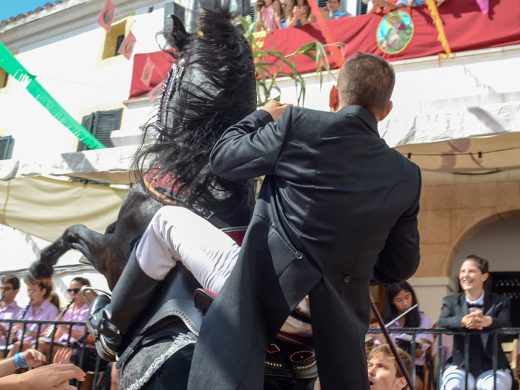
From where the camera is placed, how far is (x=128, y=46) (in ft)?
53.2

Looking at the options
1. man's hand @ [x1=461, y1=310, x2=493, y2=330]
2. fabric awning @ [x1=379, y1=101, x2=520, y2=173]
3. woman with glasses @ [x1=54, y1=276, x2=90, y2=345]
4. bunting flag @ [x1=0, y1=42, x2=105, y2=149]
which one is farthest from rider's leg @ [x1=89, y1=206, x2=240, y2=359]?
bunting flag @ [x1=0, y1=42, x2=105, y2=149]

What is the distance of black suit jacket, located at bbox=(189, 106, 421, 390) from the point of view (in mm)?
2430

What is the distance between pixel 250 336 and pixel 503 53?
27.8ft

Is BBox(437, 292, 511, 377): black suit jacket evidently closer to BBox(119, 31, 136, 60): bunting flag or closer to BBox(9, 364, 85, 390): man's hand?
BBox(9, 364, 85, 390): man's hand

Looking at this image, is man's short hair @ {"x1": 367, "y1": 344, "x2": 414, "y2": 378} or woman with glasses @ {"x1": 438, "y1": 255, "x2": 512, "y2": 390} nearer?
man's short hair @ {"x1": 367, "y1": 344, "x2": 414, "y2": 378}

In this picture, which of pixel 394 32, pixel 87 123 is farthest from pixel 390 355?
pixel 87 123

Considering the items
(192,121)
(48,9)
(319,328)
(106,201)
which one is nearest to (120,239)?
(192,121)

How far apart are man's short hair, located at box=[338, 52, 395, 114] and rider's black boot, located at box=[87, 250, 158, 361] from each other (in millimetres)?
899

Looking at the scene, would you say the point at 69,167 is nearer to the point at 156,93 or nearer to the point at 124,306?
the point at 156,93

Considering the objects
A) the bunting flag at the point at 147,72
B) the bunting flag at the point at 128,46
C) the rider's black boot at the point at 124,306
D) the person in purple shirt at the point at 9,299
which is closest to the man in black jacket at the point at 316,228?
the rider's black boot at the point at 124,306

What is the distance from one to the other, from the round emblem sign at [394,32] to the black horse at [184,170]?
25.8ft

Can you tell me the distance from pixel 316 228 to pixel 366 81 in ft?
1.75

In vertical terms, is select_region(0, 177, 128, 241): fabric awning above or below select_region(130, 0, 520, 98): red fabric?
below

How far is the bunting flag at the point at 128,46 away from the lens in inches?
631
